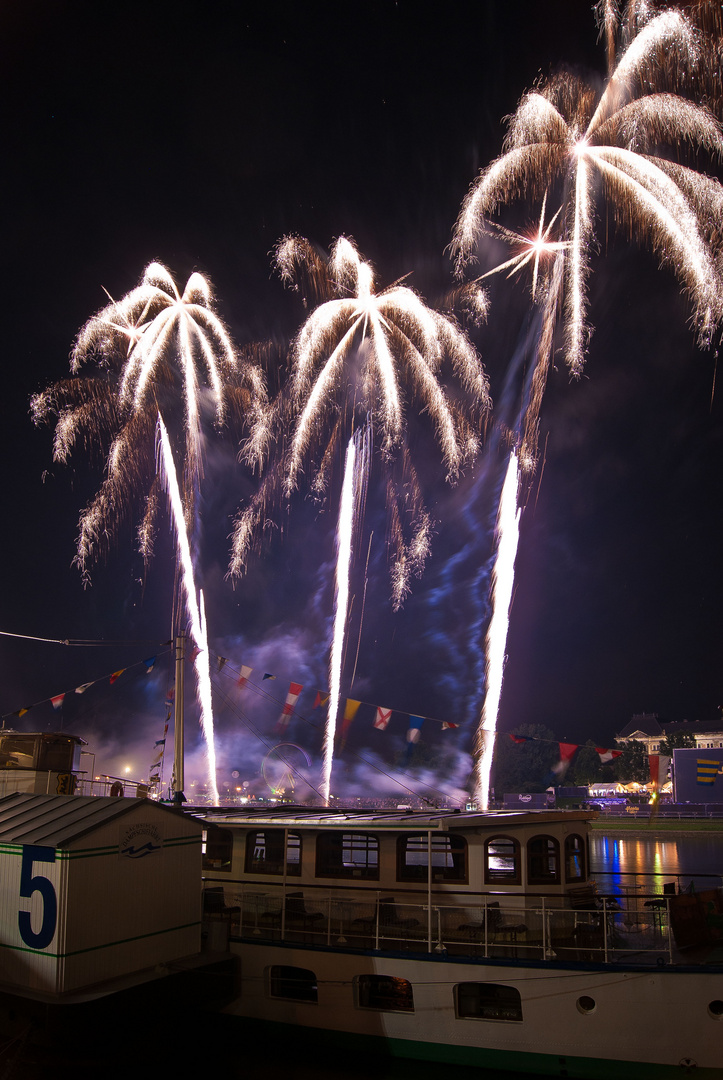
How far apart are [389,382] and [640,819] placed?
62591mm

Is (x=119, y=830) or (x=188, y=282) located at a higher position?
(x=188, y=282)

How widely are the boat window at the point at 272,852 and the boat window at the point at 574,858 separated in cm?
621

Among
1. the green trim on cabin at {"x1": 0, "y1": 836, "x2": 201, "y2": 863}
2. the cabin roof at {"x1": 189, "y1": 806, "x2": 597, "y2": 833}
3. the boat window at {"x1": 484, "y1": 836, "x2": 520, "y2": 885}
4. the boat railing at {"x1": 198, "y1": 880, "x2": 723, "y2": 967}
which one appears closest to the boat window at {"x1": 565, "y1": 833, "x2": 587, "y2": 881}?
the cabin roof at {"x1": 189, "y1": 806, "x2": 597, "y2": 833}

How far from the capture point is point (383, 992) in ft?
55.1

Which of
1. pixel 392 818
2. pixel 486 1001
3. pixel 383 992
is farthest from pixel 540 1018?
pixel 392 818

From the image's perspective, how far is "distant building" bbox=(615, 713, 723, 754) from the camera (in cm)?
14125

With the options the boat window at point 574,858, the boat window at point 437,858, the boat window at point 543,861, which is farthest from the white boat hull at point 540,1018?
the boat window at point 574,858

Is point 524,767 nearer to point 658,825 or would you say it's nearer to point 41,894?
point 658,825

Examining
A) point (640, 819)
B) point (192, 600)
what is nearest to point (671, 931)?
point (192, 600)

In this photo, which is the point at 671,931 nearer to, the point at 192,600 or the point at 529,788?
the point at 192,600

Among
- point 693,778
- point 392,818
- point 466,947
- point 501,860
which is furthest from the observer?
point 693,778

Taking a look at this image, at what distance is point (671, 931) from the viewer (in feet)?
49.4

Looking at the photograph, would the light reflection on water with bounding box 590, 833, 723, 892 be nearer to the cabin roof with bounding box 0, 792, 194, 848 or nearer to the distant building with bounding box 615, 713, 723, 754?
the cabin roof with bounding box 0, 792, 194, 848

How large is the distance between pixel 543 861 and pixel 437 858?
2.34m
